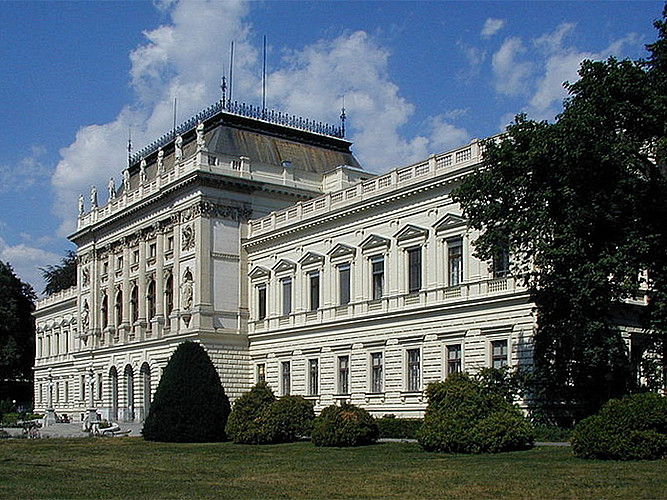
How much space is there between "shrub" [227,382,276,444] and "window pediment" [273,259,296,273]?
12934 millimetres

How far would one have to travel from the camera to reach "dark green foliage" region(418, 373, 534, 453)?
1145 inches

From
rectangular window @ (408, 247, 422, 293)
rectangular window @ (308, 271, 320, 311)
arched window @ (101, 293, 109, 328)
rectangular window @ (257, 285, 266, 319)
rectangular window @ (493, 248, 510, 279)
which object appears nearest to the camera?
rectangular window @ (493, 248, 510, 279)

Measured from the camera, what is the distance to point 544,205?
99.8 feet

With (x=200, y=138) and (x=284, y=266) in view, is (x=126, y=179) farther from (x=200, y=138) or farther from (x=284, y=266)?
(x=284, y=266)

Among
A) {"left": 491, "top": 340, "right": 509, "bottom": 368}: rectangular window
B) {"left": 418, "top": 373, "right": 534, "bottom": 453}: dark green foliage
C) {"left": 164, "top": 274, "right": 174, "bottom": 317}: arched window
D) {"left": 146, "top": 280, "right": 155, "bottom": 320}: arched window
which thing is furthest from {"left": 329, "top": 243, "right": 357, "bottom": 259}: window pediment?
{"left": 418, "top": 373, "right": 534, "bottom": 453}: dark green foliage

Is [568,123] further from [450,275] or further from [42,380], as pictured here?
[42,380]

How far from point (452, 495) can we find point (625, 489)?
3410 mm

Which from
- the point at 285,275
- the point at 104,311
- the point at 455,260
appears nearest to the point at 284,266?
the point at 285,275

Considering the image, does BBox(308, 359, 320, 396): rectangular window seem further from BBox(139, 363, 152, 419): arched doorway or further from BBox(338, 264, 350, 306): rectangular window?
BBox(139, 363, 152, 419): arched doorway

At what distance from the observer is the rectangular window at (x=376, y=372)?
4725 cm

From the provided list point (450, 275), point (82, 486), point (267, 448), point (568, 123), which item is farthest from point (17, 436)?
point (568, 123)

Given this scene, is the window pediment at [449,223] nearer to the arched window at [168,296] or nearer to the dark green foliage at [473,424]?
the dark green foliage at [473,424]

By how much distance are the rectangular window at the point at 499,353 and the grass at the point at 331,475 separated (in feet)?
25.6

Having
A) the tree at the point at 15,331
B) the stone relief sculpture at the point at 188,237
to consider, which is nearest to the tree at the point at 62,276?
the tree at the point at 15,331
